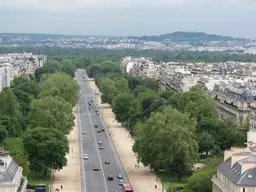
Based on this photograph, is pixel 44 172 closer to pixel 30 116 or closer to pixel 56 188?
pixel 56 188

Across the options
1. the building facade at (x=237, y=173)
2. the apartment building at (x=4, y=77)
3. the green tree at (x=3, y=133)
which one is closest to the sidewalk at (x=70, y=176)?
the green tree at (x=3, y=133)

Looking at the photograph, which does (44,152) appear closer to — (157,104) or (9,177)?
(9,177)

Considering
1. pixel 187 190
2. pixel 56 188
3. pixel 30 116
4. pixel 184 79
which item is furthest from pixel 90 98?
pixel 187 190

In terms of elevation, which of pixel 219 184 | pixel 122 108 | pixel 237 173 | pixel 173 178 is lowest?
pixel 173 178

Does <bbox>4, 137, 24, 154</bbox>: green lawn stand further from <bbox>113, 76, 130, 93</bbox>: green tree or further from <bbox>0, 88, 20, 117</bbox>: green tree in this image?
<bbox>113, 76, 130, 93</bbox>: green tree

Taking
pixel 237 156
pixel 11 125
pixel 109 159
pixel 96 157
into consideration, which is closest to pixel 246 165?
pixel 237 156
